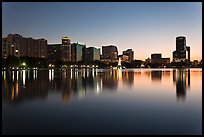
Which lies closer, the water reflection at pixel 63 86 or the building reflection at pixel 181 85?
the water reflection at pixel 63 86

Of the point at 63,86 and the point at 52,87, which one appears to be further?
the point at 63,86

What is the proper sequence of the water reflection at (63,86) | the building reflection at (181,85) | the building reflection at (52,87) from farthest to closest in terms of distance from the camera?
the building reflection at (181,85) → the water reflection at (63,86) → the building reflection at (52,87)

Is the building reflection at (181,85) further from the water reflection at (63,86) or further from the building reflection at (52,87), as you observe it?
the building reflection at (52,87)

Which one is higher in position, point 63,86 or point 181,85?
point 63,86

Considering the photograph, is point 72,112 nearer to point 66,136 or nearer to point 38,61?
point 66,136

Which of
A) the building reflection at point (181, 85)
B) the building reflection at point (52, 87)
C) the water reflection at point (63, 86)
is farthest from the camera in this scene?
the building reflection at point (181, 85)

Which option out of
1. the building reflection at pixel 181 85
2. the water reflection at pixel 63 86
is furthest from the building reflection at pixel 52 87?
the building reflection at pixel 181 85

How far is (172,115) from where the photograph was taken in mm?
11781

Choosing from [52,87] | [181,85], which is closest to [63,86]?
[52,87]

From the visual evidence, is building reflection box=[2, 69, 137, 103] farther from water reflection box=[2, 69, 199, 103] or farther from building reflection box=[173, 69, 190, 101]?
building reflection box=[173, 69, 190, 101]

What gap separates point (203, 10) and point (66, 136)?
6.64 meters

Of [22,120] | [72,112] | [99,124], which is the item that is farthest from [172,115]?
[22,120]

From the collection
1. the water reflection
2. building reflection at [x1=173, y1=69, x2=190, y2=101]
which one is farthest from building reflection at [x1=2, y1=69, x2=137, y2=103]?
building reflection at [x1=173, y1=69, x2=190, y2=101]

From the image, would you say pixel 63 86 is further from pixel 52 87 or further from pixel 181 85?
pixel 181 85
